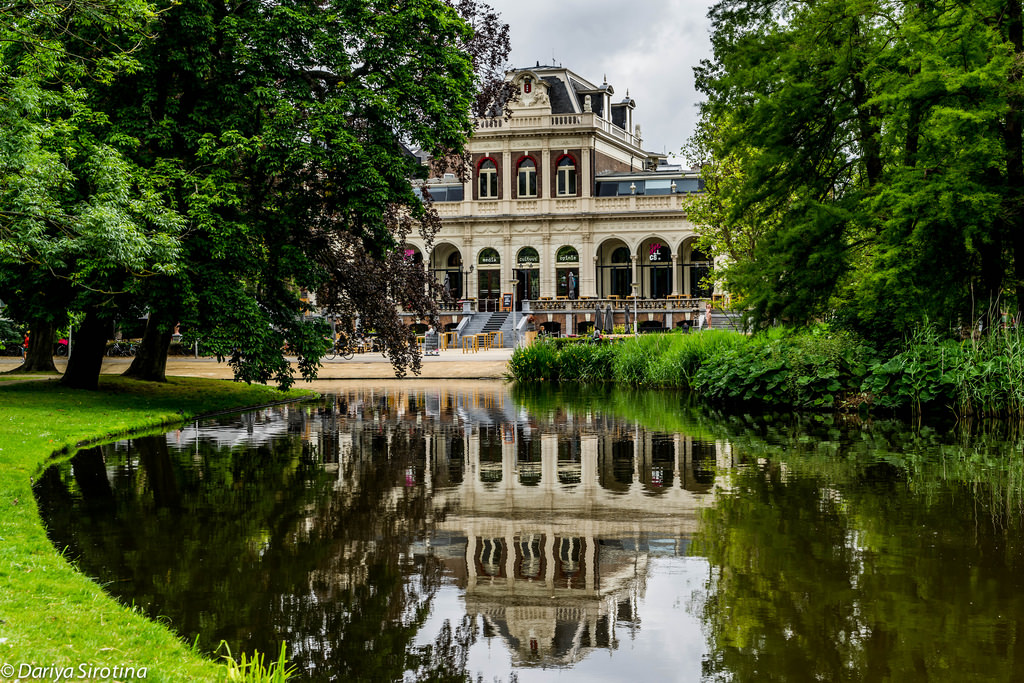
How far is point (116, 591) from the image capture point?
6.29 m

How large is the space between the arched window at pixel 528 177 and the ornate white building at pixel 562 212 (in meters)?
0.07

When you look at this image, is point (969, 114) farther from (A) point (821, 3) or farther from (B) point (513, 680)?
(B) point (513, 680)

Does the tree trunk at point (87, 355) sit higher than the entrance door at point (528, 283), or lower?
lower

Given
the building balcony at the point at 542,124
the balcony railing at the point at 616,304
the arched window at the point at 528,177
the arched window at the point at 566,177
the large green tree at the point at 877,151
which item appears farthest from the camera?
the arched window at the point at 528,177

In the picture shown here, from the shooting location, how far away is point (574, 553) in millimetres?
7438

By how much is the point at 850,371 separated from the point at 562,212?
4465 centimetres

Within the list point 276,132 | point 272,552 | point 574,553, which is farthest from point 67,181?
point 574,553

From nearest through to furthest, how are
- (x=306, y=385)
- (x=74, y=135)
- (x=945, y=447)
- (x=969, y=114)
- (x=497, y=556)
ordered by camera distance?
(x=497, y=556) < (x=945, y=447) < (x=969, y=114) < (x=74, y=135) < (x=306, y=385)

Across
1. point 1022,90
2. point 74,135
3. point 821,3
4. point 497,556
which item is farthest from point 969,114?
point 74,135

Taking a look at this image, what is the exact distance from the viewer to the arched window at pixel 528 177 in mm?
63281

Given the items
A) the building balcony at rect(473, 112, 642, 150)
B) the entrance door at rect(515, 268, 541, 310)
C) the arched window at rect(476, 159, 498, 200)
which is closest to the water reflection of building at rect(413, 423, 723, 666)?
the entrance door at rect(515, 268, 541, 310)

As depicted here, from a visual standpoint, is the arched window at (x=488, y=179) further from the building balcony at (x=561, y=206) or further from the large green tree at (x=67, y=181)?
the large green tree at (x=67, y=181)

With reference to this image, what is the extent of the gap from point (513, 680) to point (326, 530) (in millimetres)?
3594

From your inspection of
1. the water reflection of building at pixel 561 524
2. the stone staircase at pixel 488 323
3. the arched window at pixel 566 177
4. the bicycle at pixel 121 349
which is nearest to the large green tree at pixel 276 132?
the water reflection of building at pixel 561 524
